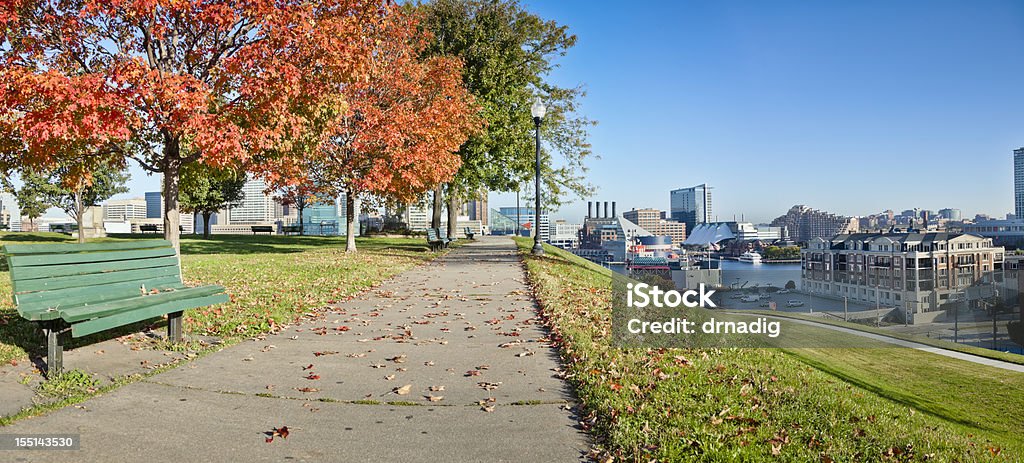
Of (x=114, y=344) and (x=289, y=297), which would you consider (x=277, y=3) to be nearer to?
(x=289, y=297)

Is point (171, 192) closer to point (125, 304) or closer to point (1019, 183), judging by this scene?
point (125, 304)

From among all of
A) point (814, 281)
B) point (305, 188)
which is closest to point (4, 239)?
point (305, 188)

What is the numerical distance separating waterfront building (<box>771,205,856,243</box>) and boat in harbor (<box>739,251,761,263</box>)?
1.00 metres

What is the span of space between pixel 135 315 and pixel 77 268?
35.9 inches

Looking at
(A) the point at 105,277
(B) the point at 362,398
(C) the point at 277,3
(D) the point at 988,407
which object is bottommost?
(D) the point at 988,407

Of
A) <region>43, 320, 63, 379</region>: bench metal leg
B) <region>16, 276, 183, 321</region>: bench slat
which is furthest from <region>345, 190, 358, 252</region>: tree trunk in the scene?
<region>43, 320, 63, 379</region>: bench metal leg

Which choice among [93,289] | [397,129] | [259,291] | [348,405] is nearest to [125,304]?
[93,289]

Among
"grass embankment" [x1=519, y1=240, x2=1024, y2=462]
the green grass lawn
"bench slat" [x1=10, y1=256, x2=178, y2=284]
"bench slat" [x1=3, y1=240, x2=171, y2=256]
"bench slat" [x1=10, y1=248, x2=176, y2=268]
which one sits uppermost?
"bench slat" [x1=3, y1=240, x2=171, y2=256]

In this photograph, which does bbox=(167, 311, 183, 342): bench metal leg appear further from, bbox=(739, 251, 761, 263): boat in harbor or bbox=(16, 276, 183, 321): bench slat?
bbox=(739, 251, 761, 263): boat in harbor

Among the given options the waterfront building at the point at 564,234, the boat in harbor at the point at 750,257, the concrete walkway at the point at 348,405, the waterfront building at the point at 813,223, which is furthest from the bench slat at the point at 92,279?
the waterfront building at the point at 564,234

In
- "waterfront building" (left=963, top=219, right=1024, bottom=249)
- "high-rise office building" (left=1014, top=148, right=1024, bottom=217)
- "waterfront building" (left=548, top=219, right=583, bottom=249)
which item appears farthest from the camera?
"waterfront building" (left=548, top=219, right=583, bottom=249)

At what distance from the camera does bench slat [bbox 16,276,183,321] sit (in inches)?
194

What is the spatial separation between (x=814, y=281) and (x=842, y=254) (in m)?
1.00

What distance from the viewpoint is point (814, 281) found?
11.5 m
